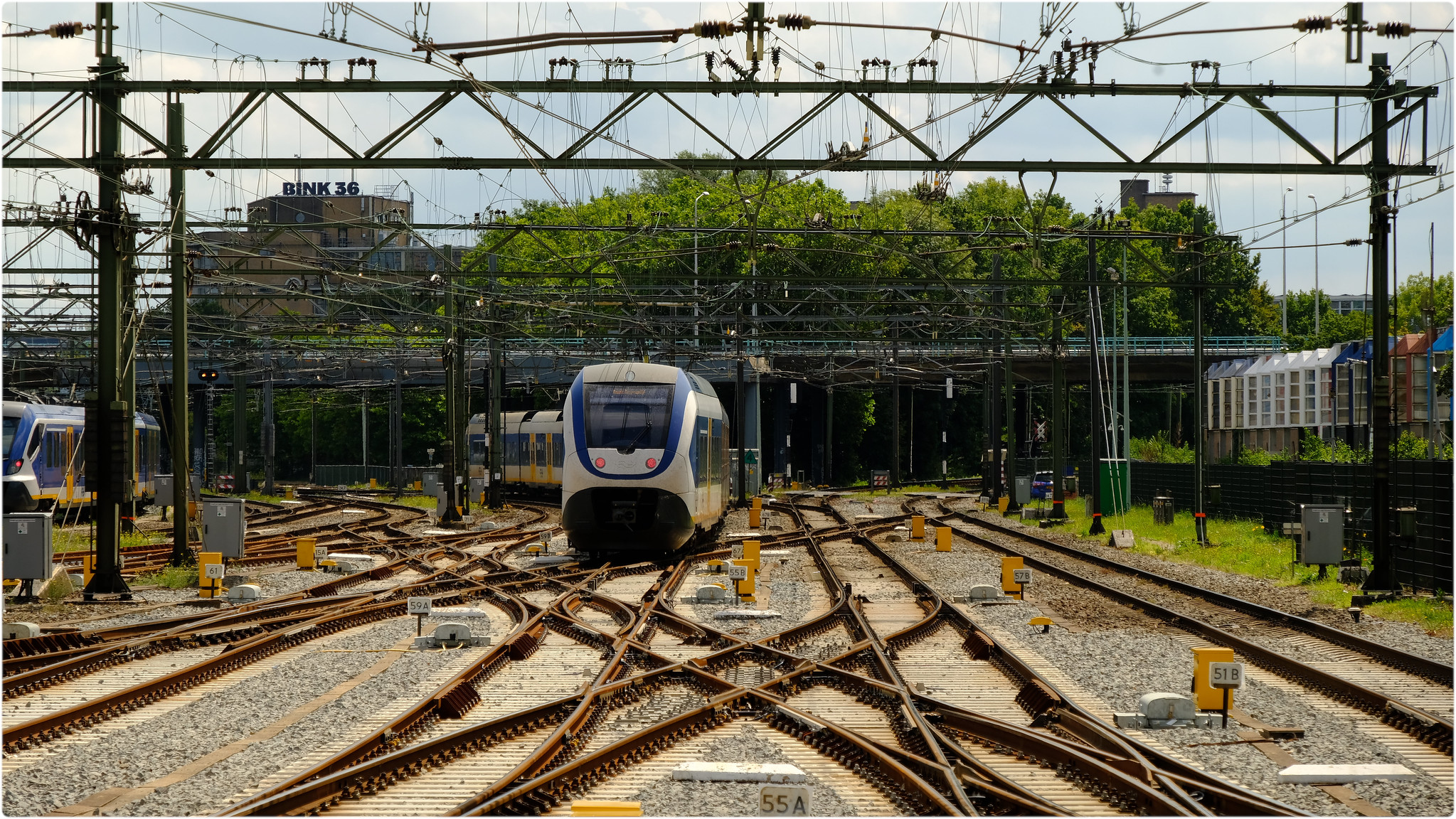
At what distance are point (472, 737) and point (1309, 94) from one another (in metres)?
13.8

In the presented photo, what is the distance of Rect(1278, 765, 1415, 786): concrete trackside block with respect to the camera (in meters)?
7.84

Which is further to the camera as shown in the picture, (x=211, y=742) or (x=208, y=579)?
(x=208, y=579)

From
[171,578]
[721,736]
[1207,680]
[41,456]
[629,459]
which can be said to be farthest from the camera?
[41,456]

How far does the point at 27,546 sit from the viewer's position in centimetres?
1652

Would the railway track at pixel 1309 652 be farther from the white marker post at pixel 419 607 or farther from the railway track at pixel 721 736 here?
the white marker post at pixel 419 607

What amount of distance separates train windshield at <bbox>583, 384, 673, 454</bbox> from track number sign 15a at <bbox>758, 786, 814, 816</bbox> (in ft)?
50.2

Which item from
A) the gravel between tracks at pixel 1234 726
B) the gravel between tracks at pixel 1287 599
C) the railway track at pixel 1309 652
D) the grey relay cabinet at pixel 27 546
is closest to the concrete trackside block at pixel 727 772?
the gravel between tracks at pixel 1234 726

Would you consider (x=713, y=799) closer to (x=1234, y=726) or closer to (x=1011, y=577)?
(x=1234, y=726)

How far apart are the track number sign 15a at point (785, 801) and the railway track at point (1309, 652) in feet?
15.8

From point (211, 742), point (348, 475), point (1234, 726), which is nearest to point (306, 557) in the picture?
point (211, 742)

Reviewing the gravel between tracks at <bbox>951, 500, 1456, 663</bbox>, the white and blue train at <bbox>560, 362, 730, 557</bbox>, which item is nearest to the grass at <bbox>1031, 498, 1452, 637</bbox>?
the gravel between tracks at <bbox>951, 500, 1456, 663</bbox>

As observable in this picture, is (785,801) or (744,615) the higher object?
(785,801)

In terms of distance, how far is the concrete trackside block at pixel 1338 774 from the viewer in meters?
7.84

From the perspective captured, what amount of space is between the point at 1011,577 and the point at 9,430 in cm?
2403
